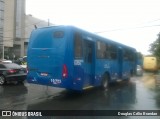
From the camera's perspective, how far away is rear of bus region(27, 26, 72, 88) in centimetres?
1077

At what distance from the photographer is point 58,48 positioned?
36.1 feet

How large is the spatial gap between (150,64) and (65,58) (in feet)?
99.9

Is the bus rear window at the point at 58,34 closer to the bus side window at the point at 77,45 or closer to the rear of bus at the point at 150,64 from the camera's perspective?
the bus side window at the point at 77,45

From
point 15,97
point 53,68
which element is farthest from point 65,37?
point 15,97

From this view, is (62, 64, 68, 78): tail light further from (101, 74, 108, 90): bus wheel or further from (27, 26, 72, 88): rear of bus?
(101, 74, 108, 90): bus wheel

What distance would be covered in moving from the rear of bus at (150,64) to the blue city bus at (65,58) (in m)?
26.5

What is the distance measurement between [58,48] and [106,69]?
4476 millimetres

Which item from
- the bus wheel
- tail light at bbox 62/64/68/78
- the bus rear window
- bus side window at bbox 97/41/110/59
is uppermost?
the bus rear window

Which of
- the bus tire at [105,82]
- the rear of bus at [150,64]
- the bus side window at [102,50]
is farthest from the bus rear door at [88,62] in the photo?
the rear of bus at [150,64]

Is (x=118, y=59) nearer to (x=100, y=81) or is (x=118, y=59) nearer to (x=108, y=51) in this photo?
(x=108, y=51)

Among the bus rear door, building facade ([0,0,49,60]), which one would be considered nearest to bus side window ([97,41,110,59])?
the bus rear door

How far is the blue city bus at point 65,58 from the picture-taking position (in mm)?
10758

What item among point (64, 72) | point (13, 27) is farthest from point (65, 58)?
point (13, 27)

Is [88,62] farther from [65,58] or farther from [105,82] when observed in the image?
[105,82]
